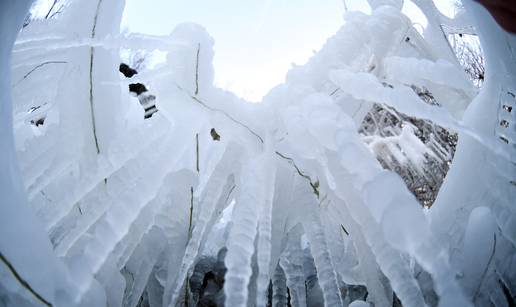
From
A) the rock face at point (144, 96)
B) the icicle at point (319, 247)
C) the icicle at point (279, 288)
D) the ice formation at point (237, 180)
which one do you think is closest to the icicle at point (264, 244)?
the ice formation at point (237, 180)

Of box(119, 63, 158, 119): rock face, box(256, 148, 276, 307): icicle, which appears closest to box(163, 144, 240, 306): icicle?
box(256, 148, 276, 307): icicle

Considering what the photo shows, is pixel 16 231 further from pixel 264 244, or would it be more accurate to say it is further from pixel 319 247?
pixel 319 247

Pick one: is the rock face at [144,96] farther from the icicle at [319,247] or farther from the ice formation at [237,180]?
the icicle at [319,247]

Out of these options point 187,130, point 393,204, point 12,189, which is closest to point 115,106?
point 187,130

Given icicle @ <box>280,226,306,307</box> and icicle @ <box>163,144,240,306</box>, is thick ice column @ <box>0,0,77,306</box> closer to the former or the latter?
icicle @ <box>163,144,240,306</box>

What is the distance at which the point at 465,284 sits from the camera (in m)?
0.58

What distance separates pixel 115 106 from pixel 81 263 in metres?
0.39

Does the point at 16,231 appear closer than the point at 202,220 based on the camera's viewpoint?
Yes

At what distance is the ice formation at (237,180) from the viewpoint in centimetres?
43

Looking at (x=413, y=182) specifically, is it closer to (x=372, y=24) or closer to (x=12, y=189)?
(x=372, y=24)

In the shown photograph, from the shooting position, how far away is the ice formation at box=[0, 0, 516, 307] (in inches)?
17.0

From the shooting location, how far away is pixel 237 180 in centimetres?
71

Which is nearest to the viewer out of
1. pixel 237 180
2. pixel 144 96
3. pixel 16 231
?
pixel 16 231

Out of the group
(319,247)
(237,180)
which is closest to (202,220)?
(237,180)
